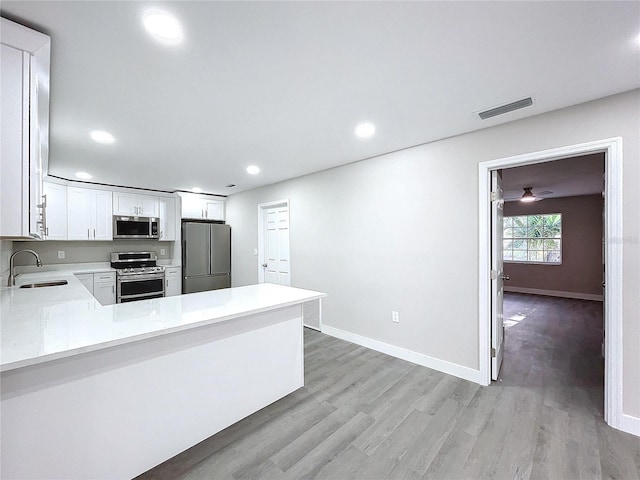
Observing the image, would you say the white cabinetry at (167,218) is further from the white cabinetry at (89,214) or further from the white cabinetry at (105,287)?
the white cabinetry at (105,287)

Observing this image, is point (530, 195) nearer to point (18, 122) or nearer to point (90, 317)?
point (90, 317)

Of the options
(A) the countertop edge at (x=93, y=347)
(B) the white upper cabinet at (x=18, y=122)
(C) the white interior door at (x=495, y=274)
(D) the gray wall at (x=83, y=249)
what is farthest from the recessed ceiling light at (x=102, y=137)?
(C) the white interior door at (x=495, y=274)

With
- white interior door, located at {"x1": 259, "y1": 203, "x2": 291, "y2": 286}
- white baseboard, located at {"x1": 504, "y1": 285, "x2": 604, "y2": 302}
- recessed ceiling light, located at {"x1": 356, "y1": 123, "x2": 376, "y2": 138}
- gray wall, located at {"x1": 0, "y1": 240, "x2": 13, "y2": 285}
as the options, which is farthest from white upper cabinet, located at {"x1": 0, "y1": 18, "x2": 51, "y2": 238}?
white baseboard, located at {"x1": 504, "y1": 285, "x2": 604, "y2": 302}

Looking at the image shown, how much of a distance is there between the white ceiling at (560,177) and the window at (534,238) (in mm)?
863

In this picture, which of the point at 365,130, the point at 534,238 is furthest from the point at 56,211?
the point at 534,238

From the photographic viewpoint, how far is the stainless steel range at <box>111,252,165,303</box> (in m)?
4.70

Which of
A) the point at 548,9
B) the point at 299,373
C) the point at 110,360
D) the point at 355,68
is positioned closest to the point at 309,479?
the point at 299,373

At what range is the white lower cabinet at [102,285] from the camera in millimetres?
4395

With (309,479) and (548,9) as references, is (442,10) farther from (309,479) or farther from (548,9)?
(309,479)

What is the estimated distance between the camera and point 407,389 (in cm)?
250

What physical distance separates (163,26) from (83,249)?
5083 millimetres

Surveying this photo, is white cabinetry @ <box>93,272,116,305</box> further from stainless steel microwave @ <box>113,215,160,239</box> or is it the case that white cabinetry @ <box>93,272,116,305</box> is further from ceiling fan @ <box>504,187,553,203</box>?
ceiling fan @ <box>504,187,553,203</box>

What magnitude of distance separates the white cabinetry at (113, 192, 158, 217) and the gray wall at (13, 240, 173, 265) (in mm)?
629

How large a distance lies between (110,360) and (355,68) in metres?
2.16
